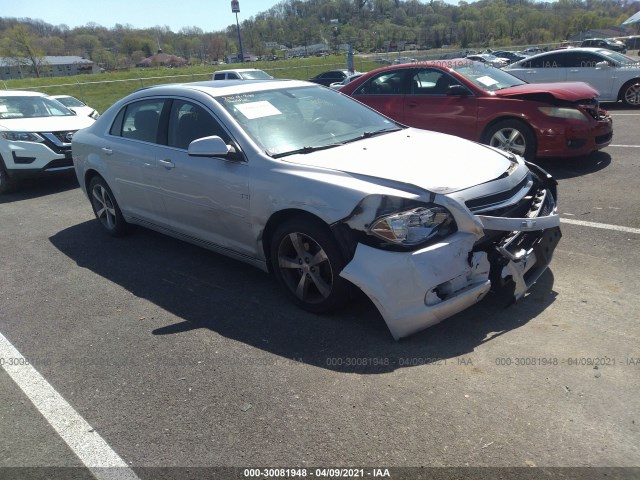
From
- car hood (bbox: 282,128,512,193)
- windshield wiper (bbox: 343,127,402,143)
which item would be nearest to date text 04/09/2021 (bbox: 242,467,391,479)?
car hood (bbox: 282,128,512,193)

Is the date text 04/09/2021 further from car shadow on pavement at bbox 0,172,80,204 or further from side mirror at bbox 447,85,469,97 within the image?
car shadow on pavement at bbox 0,172,80,204

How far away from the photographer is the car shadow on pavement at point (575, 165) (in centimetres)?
732

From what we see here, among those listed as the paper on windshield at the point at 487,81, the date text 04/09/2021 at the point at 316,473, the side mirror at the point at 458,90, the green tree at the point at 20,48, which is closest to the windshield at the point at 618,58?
the paper on windshield at the point at 487,81

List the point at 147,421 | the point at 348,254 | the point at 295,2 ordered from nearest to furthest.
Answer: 1. the point at 147,421
2. the point at 348,254
3. the point at 295,2

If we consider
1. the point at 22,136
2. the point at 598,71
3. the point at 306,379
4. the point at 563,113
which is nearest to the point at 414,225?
the point at 306,379

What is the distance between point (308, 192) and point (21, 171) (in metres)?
7.12

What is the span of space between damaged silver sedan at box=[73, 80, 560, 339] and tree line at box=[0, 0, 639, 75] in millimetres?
81333

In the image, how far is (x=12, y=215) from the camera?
7691 millimetres

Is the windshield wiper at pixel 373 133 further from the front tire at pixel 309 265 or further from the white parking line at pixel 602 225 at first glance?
the white parking line at pixel 602 225

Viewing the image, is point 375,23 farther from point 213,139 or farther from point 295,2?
point 213,139

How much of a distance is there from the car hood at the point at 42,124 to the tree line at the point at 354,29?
254 feet

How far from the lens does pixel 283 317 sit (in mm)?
3912

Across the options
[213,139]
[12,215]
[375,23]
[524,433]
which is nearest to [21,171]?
[12,215]

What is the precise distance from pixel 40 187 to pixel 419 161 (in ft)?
27.0
